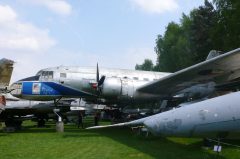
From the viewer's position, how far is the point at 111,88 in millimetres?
15594

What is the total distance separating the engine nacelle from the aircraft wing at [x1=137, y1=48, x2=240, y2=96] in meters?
1.05

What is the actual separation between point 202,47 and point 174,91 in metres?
29.2

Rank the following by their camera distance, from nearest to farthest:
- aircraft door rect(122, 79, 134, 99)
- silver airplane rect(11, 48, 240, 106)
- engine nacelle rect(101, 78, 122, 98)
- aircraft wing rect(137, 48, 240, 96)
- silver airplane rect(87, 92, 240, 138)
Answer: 1. silver airplane rect(87, 92, 240, 138)
2. aircraft wing rect(137, 48, 240, 96)
3. silver airplane rect(11, 48, 240, 106)
4. engine nacelle rect(101, 78, 122, 98)
5. aircraft door rect(122, 79, 134, 99)

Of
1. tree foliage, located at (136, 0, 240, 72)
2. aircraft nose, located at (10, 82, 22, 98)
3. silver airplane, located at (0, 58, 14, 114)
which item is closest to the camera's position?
aircraft nose, located at (10, 82, 22, 98)

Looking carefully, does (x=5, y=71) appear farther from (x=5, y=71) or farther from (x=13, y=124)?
(x=13, y=124)

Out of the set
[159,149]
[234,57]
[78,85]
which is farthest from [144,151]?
[78,85]

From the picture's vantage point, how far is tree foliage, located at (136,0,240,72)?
32906 mm

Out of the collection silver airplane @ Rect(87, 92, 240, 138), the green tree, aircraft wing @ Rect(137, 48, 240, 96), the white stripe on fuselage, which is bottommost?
silver airplane @ Rect(87, 92, 240, 138)

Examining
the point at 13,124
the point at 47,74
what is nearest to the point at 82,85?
the point at 47,74

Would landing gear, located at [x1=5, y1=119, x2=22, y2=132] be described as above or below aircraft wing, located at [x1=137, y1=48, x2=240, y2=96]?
below

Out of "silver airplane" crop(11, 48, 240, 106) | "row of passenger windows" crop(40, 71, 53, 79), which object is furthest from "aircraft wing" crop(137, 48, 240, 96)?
"row of passenger windows" crop(40, 71, 53, 79)

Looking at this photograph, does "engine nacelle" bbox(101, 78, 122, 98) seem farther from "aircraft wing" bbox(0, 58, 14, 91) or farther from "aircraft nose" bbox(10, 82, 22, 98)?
"aircraft wing" bbox(0, 58, 14, 91)

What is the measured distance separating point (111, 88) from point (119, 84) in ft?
1.43

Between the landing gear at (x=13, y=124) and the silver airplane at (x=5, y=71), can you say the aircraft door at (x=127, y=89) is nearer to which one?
the landing gear at (x=13, y=124)
